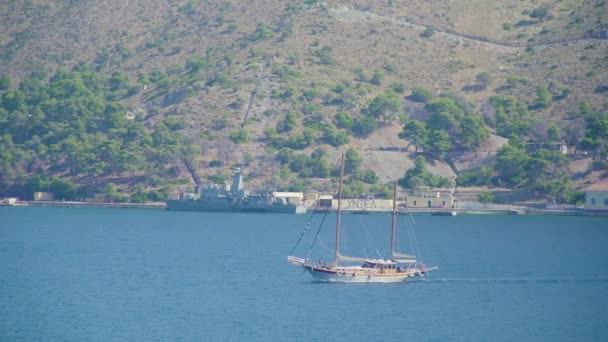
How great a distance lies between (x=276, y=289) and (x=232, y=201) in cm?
8995

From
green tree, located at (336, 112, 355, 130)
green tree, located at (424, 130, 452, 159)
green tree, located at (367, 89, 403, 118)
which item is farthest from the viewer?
green tree, located at (367, 89, 403, 118)

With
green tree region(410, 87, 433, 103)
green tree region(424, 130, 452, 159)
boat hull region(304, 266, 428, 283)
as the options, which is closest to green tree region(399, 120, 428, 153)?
green tree region(424, 130, 452, 159)

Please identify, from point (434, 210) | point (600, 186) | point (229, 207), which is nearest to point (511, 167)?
point (600, 186)

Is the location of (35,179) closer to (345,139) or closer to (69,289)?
(345,139)

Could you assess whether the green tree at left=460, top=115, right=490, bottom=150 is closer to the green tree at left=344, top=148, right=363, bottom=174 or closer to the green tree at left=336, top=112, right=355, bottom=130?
the green tree at left=336, top=112, right=355, bottom=130

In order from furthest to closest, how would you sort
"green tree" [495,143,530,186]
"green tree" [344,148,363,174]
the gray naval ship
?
"green tree" [344,148,363,174], "green tree" [495,143,530,186], the gray naval ship

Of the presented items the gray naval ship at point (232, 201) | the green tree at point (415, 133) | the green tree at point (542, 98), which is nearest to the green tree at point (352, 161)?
the green tree at point (415, 133)

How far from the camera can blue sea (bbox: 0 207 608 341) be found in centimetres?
5862

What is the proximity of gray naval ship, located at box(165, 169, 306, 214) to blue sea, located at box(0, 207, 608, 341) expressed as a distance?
3969 cm

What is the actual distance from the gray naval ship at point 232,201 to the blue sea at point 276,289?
39.7 meters

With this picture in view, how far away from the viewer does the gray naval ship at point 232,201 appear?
523 feet

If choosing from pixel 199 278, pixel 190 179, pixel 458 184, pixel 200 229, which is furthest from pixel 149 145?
pixel 199 278

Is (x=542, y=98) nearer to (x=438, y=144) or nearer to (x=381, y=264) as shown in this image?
(x=438, y=144)

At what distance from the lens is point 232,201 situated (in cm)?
16100
